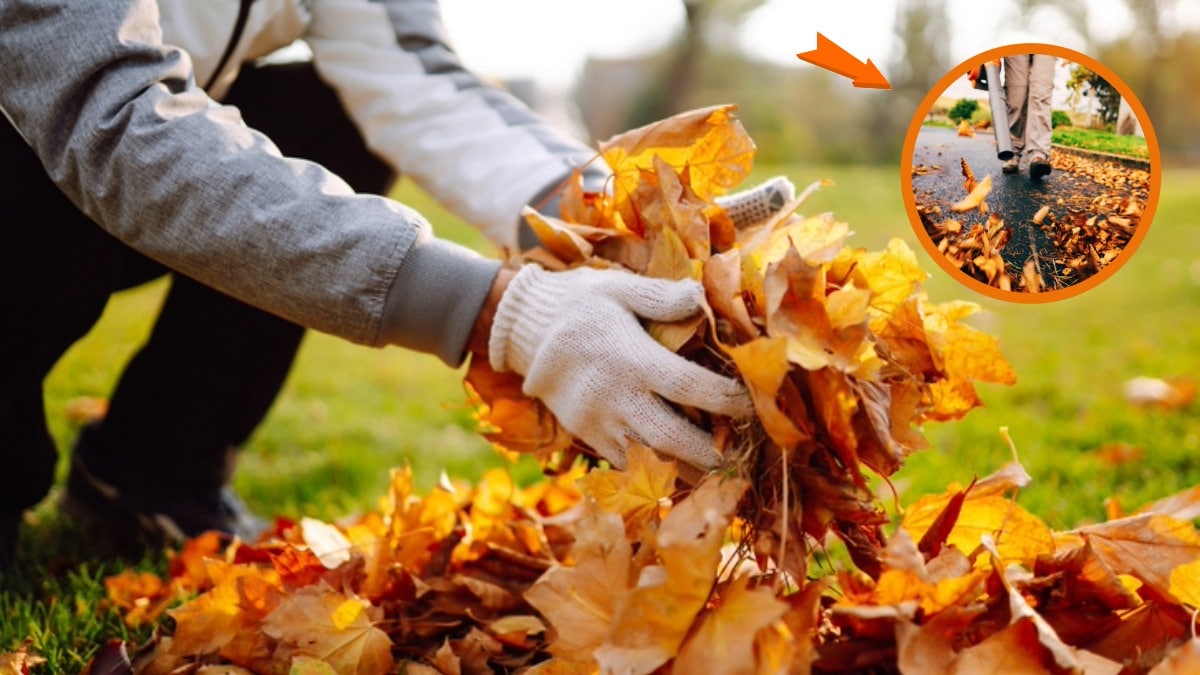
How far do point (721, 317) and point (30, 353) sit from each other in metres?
1.08

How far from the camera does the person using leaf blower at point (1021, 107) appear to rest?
1.25 m

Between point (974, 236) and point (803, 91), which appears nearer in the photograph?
point (974, 236)

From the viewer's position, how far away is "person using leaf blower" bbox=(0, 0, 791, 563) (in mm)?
1171

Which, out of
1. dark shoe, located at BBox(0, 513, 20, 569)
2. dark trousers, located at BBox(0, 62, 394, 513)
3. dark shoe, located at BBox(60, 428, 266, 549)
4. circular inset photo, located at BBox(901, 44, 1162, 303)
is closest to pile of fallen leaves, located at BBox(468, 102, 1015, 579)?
circular inset photo, located at BBox(901, 44, 1162, 303)

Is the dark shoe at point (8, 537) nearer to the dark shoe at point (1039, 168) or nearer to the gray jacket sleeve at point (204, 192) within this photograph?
the gray jacket sleeve at point (204, 192)

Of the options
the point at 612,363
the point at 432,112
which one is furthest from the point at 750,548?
the point at 432,112

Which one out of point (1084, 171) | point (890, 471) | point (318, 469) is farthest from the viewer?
point (318, 469)

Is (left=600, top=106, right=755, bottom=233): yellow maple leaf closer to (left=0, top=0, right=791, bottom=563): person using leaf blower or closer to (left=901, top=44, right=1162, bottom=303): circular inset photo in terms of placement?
(left=0, top=0, right=791, bottom=563): person using leaf blower

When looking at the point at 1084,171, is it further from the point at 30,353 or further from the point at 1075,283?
the point at 30,353

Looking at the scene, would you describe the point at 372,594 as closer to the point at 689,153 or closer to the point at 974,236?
the point at 689,153

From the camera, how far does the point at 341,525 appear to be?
171 cm

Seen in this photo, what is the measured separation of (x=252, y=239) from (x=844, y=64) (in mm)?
787

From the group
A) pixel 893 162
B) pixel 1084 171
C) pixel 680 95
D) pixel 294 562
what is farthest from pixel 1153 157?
pixel 680 95

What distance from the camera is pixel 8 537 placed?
1642mm
